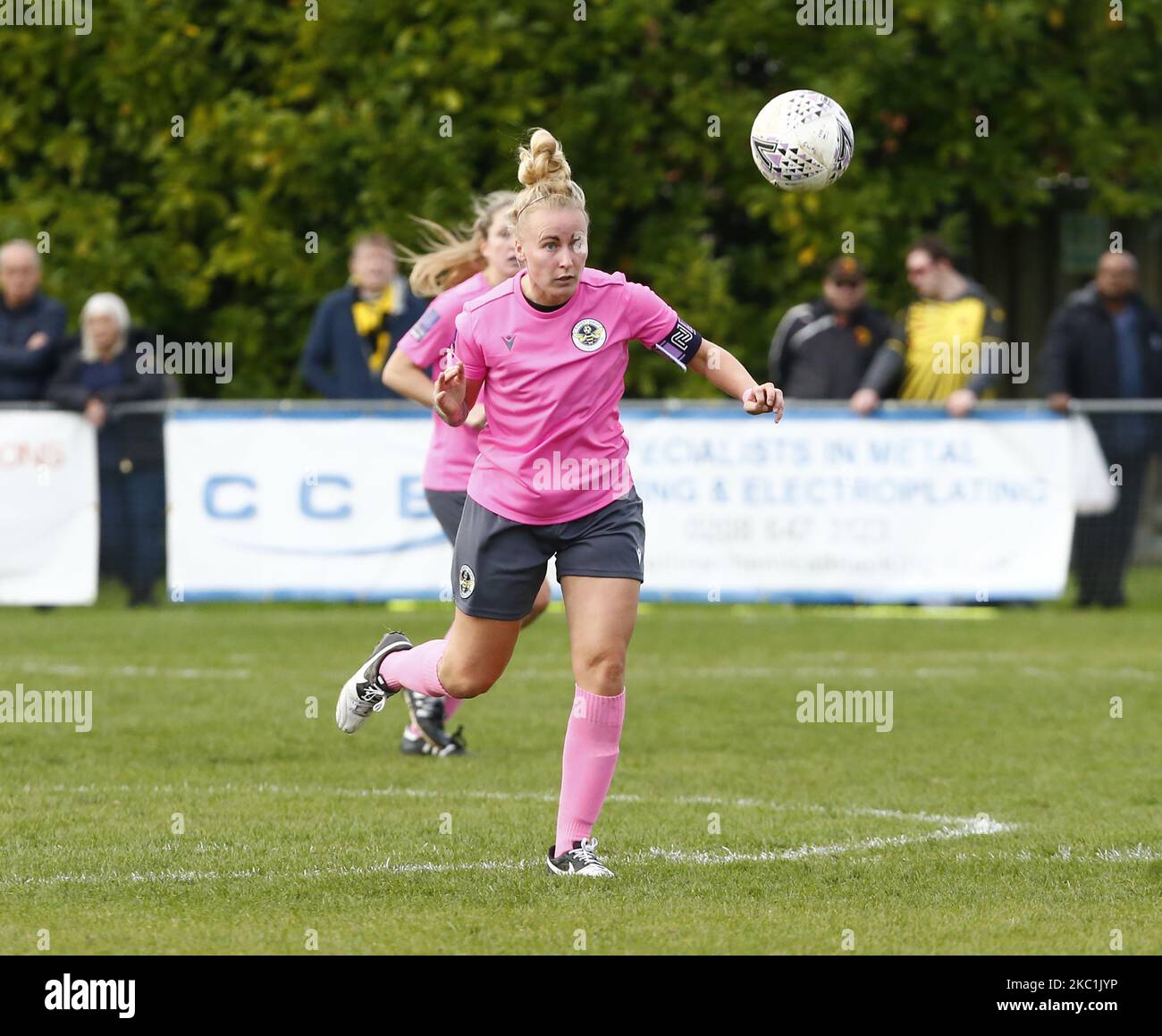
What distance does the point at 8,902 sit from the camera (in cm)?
616

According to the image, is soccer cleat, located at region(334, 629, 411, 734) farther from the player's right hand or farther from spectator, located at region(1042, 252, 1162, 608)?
spectator, located at region(1042, 252, 1162, 608)

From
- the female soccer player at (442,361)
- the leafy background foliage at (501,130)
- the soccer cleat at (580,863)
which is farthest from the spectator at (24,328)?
the soccer cleat at (580,863)

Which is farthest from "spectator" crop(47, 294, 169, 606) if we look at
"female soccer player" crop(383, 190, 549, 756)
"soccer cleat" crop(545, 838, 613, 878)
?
"soccer cleat" crop(545, 838, 613, 878)

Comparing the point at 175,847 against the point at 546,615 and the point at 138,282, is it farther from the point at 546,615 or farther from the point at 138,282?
the point at 138,282

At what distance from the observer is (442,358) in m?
8.70

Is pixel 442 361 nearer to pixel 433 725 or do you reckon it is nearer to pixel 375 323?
pixel 433 725

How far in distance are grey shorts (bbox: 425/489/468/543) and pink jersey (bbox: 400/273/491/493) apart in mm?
18

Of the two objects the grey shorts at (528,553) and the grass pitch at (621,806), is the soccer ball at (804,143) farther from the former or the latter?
the grass pitch at (621,806)

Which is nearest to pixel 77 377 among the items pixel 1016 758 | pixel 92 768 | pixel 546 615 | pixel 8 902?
pixel 546 615

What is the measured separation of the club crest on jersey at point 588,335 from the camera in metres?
6.69

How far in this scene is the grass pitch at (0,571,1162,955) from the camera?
19.4 ft

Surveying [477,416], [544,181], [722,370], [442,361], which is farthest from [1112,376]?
[544,181]

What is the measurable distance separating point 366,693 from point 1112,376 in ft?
33.0
